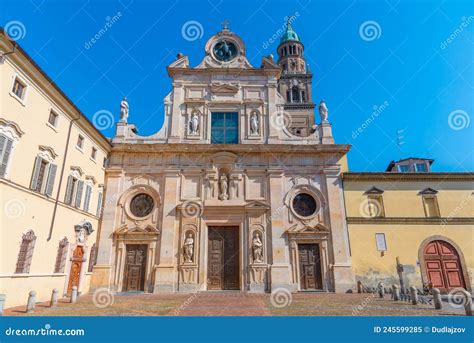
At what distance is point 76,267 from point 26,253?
14.5 feet

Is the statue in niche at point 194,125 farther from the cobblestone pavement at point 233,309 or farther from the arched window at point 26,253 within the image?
the arched window at point 26,253

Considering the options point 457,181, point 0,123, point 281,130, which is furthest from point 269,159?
point 0,123

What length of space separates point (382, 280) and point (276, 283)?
6.82 m

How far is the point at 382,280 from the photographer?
1855 cm

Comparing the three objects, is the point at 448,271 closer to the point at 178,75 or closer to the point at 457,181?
the point at 457,181

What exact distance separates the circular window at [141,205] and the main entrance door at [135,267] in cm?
212

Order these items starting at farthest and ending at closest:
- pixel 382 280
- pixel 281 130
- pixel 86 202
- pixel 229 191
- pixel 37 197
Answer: pixel 281 130 → pixel 229 191 → pixel 382 280 → pixel 86 202 → pixel 37 197

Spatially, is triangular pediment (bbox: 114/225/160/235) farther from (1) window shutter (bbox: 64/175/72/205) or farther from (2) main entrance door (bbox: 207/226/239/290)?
(1) window shutter (bbox: 64/175/72/205)

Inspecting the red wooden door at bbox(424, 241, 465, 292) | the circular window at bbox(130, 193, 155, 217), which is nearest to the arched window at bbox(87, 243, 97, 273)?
the circular window at bbox(130, 193, 155, 217)

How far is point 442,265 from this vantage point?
62.3 ft

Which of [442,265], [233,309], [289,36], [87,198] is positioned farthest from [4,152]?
[289,36]
